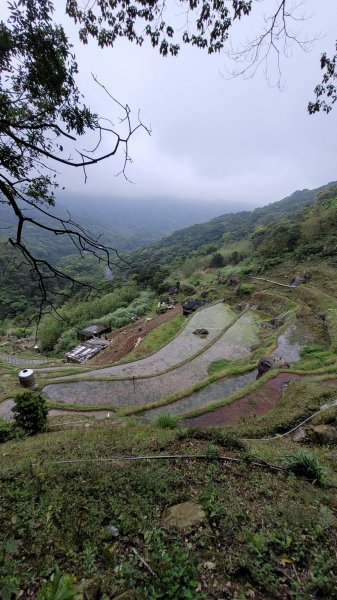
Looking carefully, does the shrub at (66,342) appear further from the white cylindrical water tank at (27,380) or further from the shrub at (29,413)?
the shrub at (29,413)

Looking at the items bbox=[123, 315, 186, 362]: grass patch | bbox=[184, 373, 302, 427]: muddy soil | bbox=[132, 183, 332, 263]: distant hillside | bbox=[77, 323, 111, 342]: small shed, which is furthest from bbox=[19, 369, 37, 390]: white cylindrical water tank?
bbox=[132, 183, 332, 263]: distant hillside

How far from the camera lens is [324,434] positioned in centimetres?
705

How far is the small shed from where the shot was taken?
29.9 m

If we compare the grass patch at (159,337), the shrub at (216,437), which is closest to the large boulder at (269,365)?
the grass patch at (159,337)

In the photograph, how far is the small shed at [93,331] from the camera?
2988cm

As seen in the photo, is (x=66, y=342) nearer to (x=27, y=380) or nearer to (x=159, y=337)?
(x=159, y=337)

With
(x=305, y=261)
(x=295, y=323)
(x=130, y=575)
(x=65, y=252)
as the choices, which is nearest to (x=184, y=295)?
(x=305, y=261)

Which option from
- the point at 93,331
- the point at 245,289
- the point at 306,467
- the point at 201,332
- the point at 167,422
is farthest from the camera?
the point at 93,331

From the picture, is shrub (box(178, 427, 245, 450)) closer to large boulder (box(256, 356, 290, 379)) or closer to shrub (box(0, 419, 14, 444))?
shrub (box(0, 419, 14, 444))

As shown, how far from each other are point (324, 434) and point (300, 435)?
583mm

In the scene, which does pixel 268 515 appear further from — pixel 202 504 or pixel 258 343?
pixel 258 343

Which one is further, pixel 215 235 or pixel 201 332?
pixel 215 235

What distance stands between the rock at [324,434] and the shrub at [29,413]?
8041 mm

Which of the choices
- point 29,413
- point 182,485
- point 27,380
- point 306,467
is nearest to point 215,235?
point 27,380
